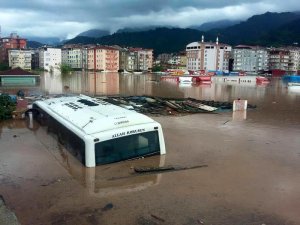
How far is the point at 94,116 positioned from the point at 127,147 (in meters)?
2.31

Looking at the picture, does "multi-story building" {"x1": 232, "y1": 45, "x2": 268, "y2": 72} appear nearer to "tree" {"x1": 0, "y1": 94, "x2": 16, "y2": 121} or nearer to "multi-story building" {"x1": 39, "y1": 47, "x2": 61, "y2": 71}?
"multi-story building" {"x1": 39, "y1": 47, "x2": 61, "y2": 71}

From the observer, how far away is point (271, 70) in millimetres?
158750

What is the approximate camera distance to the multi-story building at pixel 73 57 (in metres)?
179

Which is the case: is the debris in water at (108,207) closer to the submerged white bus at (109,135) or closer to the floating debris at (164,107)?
the submerged white bus at (109,135)

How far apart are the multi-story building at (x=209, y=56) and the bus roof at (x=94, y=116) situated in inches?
5704

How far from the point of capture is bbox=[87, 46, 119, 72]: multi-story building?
160500mm

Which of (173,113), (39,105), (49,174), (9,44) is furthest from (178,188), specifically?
(9,44)

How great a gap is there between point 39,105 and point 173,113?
12516 mm

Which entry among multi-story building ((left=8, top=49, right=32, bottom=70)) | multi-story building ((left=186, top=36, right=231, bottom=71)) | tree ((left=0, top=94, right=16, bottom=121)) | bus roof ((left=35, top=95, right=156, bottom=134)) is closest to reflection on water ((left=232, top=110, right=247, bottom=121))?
bus roof ((left=35, top=95, right=156, bottom=134))

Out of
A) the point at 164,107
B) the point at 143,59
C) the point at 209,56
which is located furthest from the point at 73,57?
the point at 164,107

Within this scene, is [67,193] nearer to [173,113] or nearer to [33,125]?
[33,125]

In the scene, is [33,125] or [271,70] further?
[271,70]

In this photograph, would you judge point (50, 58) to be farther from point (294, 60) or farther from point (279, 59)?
point (294, 60)

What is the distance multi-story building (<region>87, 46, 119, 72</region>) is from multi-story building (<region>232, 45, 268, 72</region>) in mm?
58340
